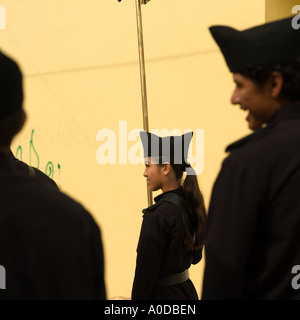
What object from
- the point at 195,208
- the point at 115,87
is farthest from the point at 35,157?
the point at 195,208

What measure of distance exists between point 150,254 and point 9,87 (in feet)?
5.40

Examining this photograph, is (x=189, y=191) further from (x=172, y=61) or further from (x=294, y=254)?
(x=172, y=61)

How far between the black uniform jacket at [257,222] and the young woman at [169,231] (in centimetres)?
139

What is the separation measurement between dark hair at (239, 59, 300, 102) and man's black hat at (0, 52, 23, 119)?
2.02ft

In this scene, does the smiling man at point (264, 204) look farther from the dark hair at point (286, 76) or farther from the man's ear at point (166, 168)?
the man's ear at point (166, 168)

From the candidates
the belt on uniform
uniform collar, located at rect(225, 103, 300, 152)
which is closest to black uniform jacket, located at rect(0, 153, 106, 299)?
uniform collar, located at rect(225, 103, 300, 152)

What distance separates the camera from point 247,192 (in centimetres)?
148

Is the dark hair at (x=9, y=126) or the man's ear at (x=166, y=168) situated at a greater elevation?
the dark hair at (x=9, y=126)

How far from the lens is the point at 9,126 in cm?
140

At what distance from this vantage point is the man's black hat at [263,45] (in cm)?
159

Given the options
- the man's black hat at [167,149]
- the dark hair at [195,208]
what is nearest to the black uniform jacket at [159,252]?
the dark hair at [195,208]

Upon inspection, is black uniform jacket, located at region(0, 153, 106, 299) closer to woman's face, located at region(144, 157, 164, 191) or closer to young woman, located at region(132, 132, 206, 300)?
young woman, located at region(132, 132, 206, 300)

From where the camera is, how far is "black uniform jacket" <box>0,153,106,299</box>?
52.9 inches

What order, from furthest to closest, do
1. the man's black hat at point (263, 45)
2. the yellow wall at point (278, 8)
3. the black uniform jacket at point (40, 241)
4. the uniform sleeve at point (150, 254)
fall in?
the yellow wall at point (278, 8) < the uniform sleeve at point (150, 254) < the man's black hat at point (263, 45) < the black uniform jacket at point (40, 241)
